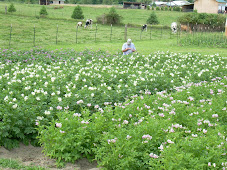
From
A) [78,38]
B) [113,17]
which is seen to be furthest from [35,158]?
[113,17]

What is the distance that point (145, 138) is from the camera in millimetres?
5141

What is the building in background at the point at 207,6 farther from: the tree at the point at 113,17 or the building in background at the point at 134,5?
the tree at the point at 113,17

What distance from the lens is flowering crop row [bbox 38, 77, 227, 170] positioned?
4641 mm

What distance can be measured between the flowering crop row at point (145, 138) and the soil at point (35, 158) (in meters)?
0.13

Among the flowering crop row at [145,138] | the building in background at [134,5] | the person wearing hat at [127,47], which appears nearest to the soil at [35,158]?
the flowering crop row at [145,138]

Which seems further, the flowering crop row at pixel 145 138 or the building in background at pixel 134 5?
the building in background at pixel 134 5

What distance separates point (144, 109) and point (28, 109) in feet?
7.61

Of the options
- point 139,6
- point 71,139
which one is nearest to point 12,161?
point 71,139

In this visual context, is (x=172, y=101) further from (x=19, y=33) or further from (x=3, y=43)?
(x=19, y=33)

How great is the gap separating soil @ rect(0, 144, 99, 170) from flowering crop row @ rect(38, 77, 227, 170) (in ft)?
0.42

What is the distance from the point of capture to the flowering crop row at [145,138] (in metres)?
4.64

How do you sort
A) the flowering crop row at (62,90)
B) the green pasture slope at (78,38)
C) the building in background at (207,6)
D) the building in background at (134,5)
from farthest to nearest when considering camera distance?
the building in background at (134,5) < the building in background at (207,6) < the green pasture slope at (78,38) < the flowering crop row at (62,90)

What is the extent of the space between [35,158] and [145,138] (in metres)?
1.95

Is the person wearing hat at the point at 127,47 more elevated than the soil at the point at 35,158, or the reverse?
the person wearing hat at the point at 127,47
